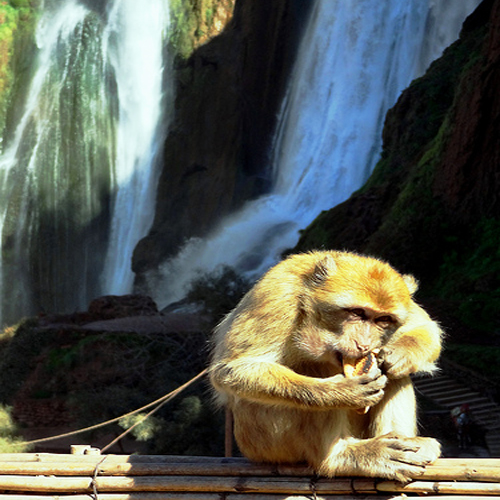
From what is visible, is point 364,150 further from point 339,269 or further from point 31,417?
point 339,269

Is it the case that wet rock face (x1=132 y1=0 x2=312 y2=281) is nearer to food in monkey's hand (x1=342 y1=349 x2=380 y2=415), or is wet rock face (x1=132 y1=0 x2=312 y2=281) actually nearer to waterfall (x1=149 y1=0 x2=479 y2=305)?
waterfall (x1=149 y1=0 x2=479 y2=305)

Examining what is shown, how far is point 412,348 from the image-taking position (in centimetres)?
313

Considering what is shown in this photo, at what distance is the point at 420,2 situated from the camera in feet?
70.9

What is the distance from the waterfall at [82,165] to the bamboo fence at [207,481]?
82.0ft

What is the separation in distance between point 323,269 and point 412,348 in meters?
0.53

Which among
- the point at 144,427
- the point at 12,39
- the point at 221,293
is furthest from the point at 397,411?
the point at 12,39

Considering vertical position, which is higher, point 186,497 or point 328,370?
point 328,370

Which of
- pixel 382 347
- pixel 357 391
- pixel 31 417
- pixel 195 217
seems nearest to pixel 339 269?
pixel 382 347

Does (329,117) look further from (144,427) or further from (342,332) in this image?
(342,332)

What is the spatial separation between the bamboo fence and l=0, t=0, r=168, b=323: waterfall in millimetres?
24990

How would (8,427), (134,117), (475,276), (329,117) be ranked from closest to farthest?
(475,276) < (8,427) < (329,117) < (134,117)

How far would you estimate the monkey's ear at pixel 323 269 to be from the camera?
3123 millimetres

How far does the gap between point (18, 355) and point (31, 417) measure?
6.96 feet

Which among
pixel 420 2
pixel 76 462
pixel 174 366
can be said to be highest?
pixel 420 2
